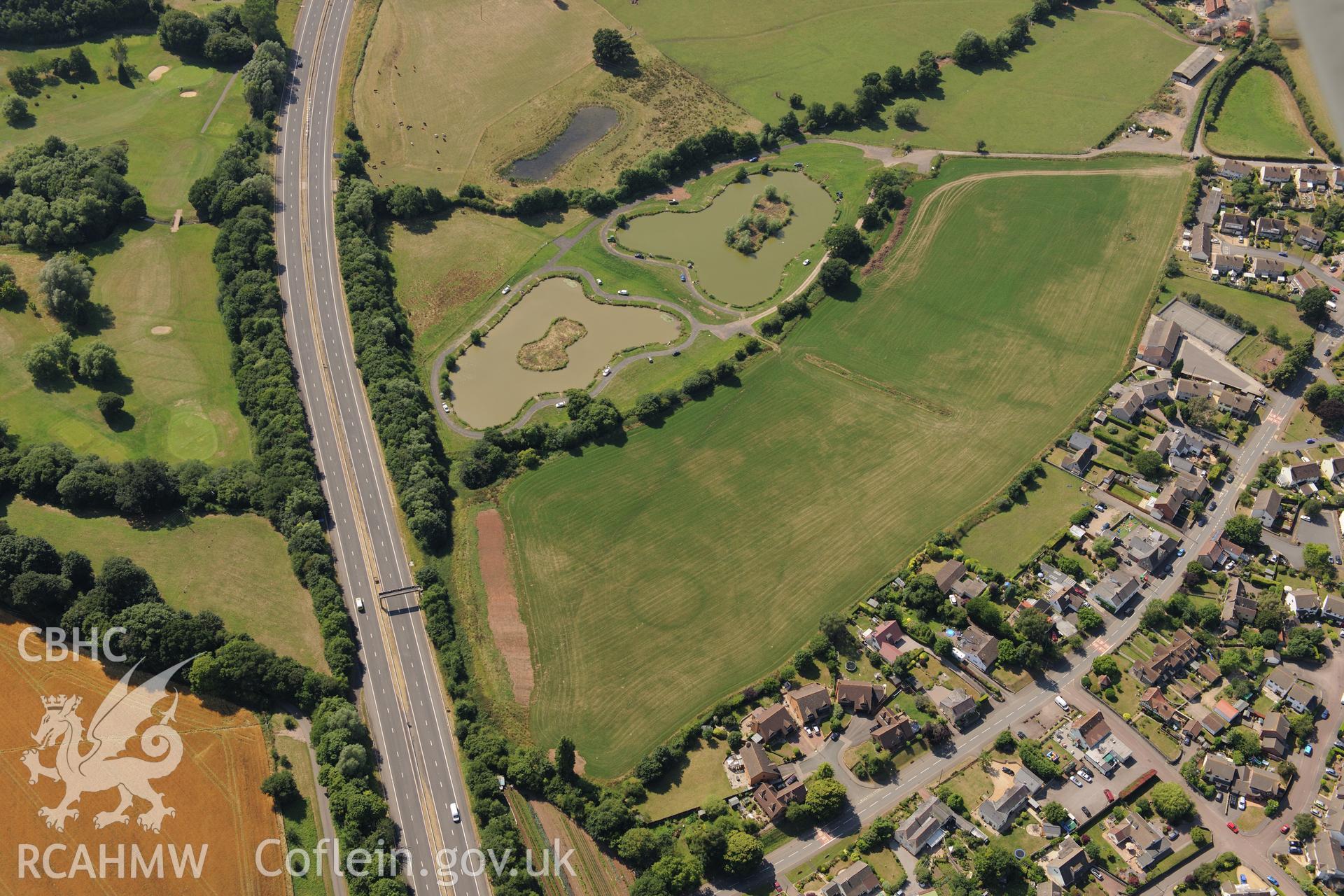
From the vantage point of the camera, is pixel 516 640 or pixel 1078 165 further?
pixel 1078 165

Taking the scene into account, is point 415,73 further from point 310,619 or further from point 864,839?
point 864,839

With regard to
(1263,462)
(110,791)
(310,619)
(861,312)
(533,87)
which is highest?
(533,87)

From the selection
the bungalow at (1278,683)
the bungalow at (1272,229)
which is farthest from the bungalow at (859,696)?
the bungalow at (1272,229)

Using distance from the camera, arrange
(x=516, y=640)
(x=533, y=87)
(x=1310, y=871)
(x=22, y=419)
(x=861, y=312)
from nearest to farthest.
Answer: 1. (x=1310, y=871)
2. (x=516, y=640)
3. (x=22, y=419)
4. (x=861, y=312)
5. (x=533, y=87)

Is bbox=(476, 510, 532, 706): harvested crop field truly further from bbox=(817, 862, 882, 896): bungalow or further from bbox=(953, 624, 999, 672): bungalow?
bbox=(953, 624, 999, 672): bungalow

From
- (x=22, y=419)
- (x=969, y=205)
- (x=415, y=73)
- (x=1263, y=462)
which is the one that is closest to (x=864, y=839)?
(x=1263, y=462)

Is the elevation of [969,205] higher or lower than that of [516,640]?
higher

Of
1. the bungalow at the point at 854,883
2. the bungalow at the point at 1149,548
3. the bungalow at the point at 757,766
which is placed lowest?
the bungalow at the point at 854,883

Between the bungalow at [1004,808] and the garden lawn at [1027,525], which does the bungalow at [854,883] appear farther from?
the garden lawn at [1027,525]
